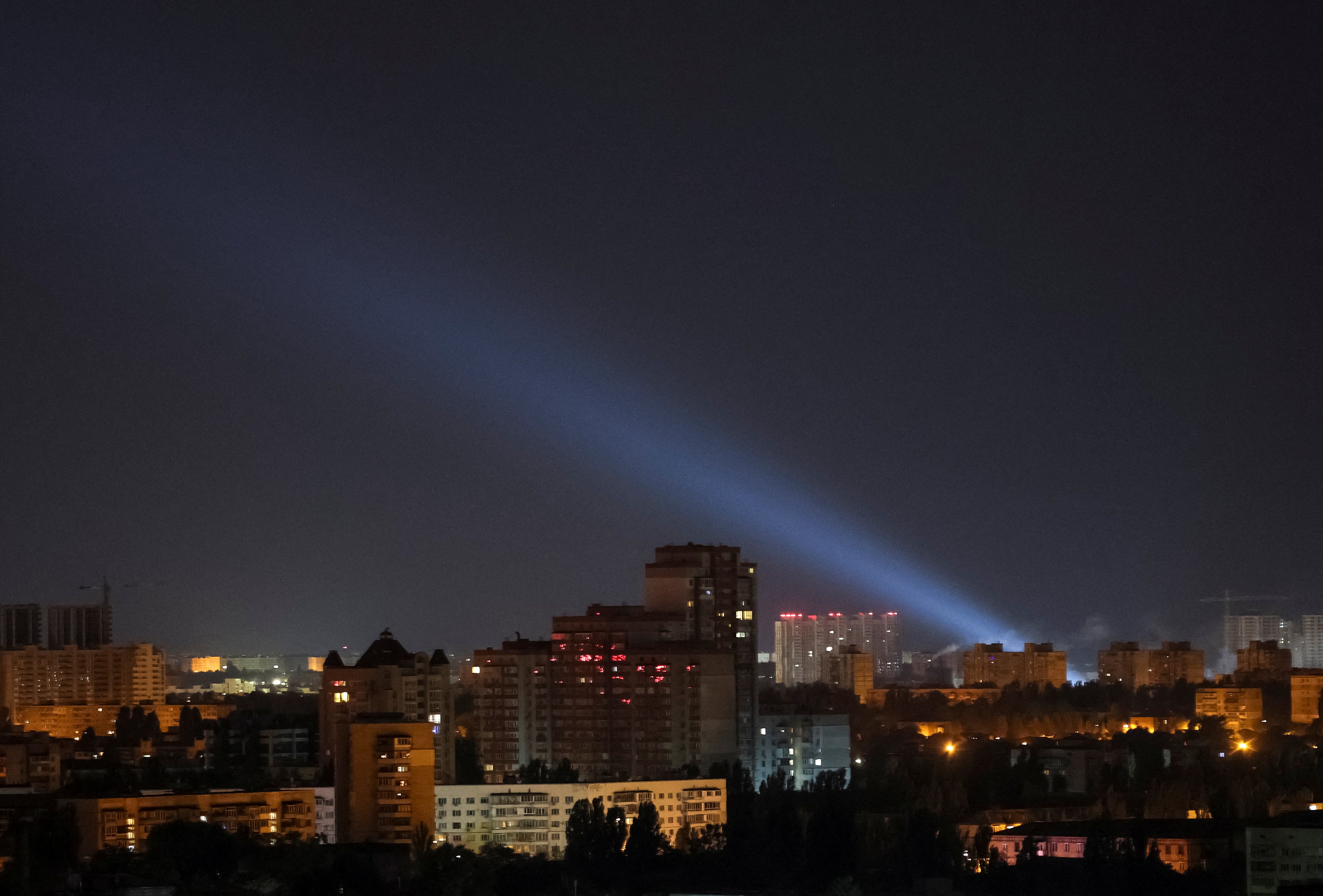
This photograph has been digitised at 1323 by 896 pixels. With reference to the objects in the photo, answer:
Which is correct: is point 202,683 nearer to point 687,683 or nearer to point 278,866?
point 687,683

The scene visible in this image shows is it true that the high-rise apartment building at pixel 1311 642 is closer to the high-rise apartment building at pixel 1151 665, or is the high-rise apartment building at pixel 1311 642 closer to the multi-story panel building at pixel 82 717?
the high-rise apartment building at pixel 1151 665

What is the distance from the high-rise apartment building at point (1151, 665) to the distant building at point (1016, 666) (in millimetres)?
1152

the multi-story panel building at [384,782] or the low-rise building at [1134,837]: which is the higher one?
the multi-story panel building at [384,782]

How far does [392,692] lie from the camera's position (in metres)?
32.0

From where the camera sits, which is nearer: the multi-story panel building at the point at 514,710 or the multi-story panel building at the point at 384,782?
the multi-story panel building at the point at 384,782

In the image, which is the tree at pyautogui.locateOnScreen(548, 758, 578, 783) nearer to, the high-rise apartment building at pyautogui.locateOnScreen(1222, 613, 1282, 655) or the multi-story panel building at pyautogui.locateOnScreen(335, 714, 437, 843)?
the multi-story panel building at pyautogui.locateOnScreen(335, 714, 437, 843)

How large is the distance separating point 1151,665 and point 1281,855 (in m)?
37.7

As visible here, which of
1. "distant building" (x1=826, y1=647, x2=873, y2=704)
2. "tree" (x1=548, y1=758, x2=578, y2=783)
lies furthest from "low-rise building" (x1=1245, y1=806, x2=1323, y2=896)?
"distant building" (x1=826, y1=647, x2=873, y2=704)

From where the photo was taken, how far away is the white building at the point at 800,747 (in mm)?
36719

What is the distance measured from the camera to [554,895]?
25.5 metres

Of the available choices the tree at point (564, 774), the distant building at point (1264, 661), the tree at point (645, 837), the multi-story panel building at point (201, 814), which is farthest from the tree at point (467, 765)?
the distant building at point (1264, 661)

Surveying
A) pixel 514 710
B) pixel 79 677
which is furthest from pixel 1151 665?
pixel 514 710

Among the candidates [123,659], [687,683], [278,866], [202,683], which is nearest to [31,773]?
[687,683]

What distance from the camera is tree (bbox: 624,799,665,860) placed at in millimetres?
27062
